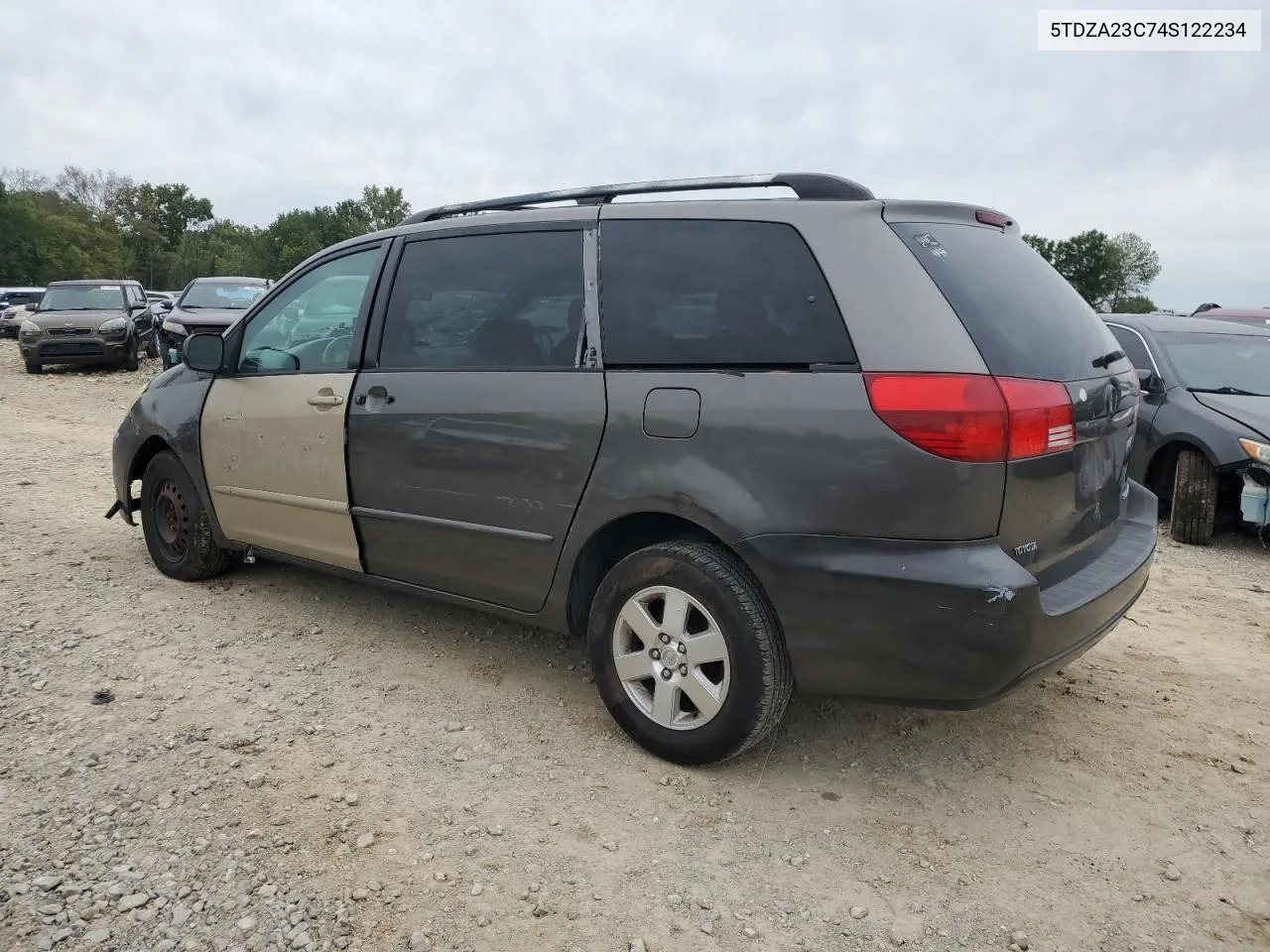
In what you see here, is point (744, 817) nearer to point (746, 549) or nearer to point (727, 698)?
point (727, 698)

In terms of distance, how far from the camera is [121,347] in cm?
1553

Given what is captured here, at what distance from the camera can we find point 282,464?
158 inches

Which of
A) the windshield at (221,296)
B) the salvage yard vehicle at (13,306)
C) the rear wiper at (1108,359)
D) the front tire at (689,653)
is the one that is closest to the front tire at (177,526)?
the front tire at (689,653)

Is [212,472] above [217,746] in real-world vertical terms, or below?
above

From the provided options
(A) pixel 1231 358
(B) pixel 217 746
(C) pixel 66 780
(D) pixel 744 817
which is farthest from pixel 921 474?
(A) pixel 1231 358

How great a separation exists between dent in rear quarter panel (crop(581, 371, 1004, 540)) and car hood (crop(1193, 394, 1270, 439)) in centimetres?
450

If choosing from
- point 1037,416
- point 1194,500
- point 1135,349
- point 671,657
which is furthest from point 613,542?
point 1135,349

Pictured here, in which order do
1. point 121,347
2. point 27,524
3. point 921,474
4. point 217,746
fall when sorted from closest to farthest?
point 921,474, point 217,746, point 27,524, point 121,347

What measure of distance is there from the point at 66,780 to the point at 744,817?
6.82ft

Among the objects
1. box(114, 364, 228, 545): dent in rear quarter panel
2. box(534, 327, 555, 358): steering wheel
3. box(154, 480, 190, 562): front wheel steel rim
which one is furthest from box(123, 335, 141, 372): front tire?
box(534, 327, 555, 358): steering wheel

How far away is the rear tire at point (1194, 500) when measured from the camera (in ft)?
19.6

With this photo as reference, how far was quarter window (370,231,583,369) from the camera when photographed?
3191 millimetres

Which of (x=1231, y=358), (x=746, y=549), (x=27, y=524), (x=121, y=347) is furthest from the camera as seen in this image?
(x=121, y=347)

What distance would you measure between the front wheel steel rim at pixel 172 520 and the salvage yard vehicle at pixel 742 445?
1.27 meters
